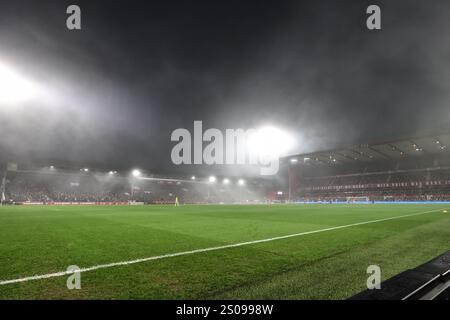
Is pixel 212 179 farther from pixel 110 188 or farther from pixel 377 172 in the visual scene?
pixel 377 172

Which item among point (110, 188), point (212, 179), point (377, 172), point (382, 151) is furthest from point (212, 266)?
point (377, 172)

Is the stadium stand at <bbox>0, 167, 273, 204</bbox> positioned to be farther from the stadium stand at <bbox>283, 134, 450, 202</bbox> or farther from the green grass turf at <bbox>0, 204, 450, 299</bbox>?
the green grass turf at <bbox>0, 204, 450, 299</bbox>

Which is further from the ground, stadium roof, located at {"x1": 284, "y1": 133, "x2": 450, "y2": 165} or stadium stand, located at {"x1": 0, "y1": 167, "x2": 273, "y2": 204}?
stadium roof, located at {"x1": 284, "y1": 133, "x2": 450, "y2": 165}

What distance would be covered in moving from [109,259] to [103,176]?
227 feet

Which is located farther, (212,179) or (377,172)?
(212,179)

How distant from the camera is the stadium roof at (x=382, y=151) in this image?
53.2m

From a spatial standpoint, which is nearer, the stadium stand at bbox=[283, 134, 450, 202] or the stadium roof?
the stadium roof

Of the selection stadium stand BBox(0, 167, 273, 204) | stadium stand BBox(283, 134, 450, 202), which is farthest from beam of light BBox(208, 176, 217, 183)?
stadium stand BBox(283, 134, 450, 202)

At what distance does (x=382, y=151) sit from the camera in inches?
2454

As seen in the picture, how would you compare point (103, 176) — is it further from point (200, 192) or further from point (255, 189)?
point (255, 189)

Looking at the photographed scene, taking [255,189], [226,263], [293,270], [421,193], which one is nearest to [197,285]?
[226,263]

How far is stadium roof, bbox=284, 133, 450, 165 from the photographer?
53.2m

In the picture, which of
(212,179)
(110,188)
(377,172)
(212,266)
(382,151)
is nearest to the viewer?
(212,266)

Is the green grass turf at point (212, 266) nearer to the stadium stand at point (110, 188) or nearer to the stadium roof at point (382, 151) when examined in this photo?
the stadium stand at point (110, 188)
